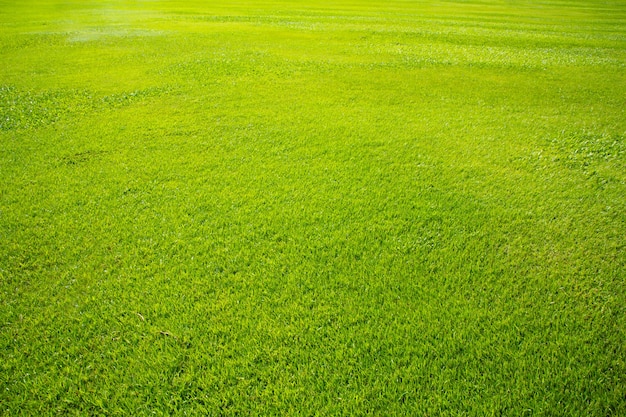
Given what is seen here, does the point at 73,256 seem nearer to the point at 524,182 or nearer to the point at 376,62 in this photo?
the point at 524,182

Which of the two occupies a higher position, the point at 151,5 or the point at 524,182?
the point at 151,5

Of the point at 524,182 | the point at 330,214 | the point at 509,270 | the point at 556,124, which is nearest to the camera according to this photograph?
the point at 509,270

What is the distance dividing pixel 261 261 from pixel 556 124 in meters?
7.27

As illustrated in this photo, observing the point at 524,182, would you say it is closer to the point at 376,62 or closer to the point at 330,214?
the point at 330,214

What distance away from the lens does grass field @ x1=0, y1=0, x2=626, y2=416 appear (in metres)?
2.85

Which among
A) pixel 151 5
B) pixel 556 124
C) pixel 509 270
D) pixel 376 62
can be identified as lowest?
pixel 509 270

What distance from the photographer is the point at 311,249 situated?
166 inches

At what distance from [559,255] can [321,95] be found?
6.92 meters

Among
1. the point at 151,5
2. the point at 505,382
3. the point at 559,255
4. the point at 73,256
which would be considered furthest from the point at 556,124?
the point at 151,5

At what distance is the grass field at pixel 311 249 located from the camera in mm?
2852

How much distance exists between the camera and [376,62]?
42.6 feet

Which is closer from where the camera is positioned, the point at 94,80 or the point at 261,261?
the point at 261,261

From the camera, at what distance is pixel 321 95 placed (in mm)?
9438

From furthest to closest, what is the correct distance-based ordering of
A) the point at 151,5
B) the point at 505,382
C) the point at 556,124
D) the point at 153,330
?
the point at 151,5
the point at 556,124
the point at 153,330
the point at 505,382
